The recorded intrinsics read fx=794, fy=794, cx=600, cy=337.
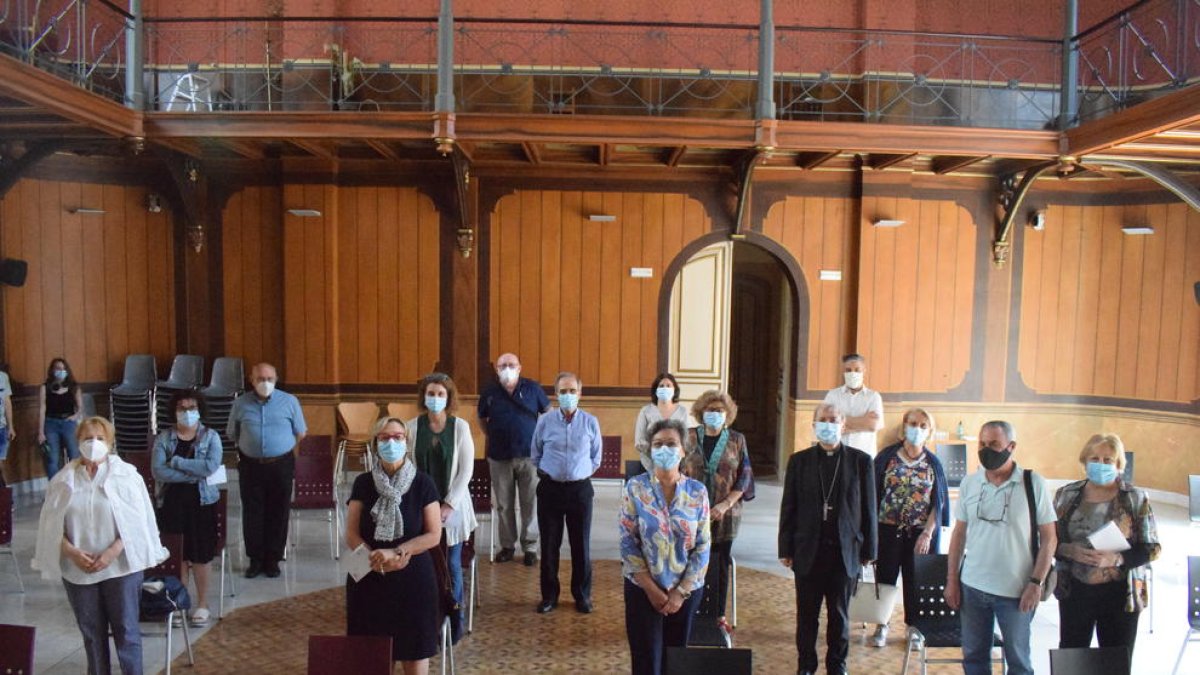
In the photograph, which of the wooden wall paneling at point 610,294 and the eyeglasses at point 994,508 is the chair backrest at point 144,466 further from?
the eyeglasses at point 994,508

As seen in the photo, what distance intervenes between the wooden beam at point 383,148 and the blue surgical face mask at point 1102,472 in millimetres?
6295

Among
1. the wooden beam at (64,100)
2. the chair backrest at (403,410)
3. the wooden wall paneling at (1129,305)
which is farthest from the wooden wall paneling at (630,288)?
the wooden wall paneling at (1129,305)

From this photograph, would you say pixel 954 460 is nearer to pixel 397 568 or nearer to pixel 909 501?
pixel 909 501

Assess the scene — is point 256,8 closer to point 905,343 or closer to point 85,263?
point 85,263

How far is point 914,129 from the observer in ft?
23.6

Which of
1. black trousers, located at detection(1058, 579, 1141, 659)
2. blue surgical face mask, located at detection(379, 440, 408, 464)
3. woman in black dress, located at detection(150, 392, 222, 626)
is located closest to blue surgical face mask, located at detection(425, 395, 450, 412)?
blue surgical face mask, located at detection(379, 440, 408, 464)

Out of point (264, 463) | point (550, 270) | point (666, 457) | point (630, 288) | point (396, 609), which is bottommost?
point (396, 609)

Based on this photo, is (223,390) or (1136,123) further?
(223,390)

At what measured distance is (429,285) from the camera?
8.93 meters

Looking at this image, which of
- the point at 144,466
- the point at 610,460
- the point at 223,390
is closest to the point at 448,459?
the point at 610,460

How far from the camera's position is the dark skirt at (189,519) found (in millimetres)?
4781

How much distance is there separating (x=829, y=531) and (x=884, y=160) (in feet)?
18.2

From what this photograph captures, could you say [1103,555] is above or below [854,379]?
below

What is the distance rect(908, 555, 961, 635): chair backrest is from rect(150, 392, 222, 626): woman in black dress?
404 cm
